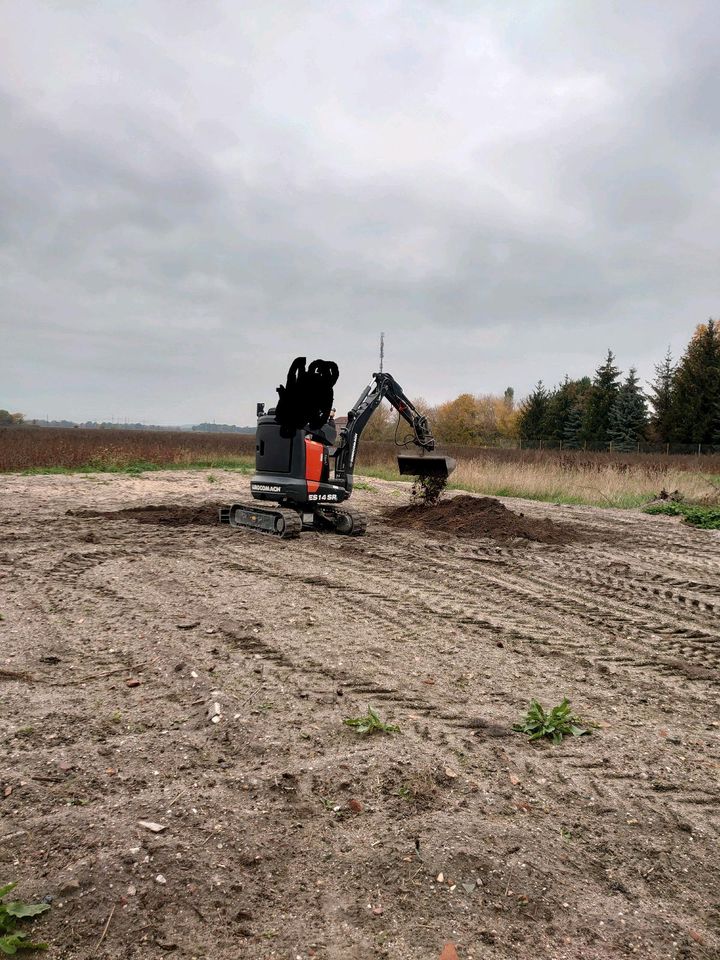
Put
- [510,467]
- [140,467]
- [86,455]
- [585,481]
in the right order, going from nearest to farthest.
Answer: [585,481] < [140,467] < [510,467] < [86,455]

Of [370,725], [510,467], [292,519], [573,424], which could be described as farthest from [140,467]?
[573,424]

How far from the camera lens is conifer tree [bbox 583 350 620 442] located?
48562mm

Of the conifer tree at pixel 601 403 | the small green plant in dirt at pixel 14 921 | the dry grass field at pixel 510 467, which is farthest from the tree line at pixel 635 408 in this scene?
the small green plant in dirt at pixel 14 921

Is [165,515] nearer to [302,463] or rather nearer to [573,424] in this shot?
[302,463]

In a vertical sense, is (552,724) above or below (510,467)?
below

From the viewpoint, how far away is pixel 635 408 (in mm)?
46656

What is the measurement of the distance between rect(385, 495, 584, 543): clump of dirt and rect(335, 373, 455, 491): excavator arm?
718mm

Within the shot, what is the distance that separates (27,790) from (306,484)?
23.0 ft

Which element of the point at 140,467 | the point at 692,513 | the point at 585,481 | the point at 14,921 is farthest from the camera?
the point at 140,467

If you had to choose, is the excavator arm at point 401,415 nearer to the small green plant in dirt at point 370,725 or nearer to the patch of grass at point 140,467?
the small green plant in dirt at point 370,725

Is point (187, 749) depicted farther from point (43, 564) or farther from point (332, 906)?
point (43, 564)

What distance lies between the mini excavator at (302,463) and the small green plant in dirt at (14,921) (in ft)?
23.9

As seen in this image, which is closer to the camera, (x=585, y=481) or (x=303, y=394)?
(x=303, y=394)

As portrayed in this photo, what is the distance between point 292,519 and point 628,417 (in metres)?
41.7
